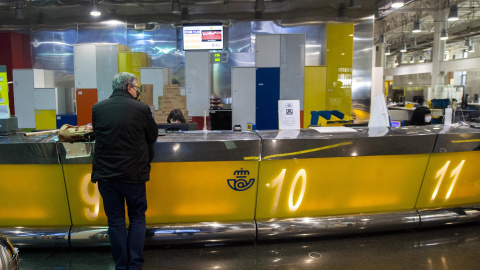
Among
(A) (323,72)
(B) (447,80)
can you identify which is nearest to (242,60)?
(A) (323,72)

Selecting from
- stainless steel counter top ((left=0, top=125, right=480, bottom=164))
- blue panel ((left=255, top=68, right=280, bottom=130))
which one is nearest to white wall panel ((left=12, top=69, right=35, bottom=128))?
blue panel ((left=255, top=68, right=280, bottom=130))

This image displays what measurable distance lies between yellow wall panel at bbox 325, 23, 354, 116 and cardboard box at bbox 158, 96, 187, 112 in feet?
12.5

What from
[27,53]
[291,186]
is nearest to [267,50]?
[291,186]

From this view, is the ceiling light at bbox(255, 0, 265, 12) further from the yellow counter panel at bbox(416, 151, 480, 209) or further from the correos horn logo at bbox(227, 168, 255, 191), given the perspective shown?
the correos horn logo at bbox(227, 168, 255, 191)

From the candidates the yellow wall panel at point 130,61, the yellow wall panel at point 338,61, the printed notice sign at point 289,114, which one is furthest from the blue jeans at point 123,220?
the yellow wall panel at point 338,61

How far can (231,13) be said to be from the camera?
33.3ft

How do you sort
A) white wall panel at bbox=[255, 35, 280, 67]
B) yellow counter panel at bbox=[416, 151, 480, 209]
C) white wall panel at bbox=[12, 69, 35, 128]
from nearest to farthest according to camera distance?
yellow counter panel at bbox=[416, 151, 480, 209], white wall panel at bbox=[255, 35, 280, 67], white wall panel at bbox=[12, 69, 35, 128]

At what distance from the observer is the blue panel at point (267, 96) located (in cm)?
922

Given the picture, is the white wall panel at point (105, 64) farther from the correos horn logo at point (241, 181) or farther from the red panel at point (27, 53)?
the correos horn logo at point (241, 181)

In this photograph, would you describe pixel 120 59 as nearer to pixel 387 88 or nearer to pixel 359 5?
pixel 359 5

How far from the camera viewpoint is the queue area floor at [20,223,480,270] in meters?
3.21

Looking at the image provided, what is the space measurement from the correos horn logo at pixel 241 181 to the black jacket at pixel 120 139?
943 mm

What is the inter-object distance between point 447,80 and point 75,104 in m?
18.7

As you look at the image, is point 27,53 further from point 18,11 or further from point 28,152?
point 28,152
